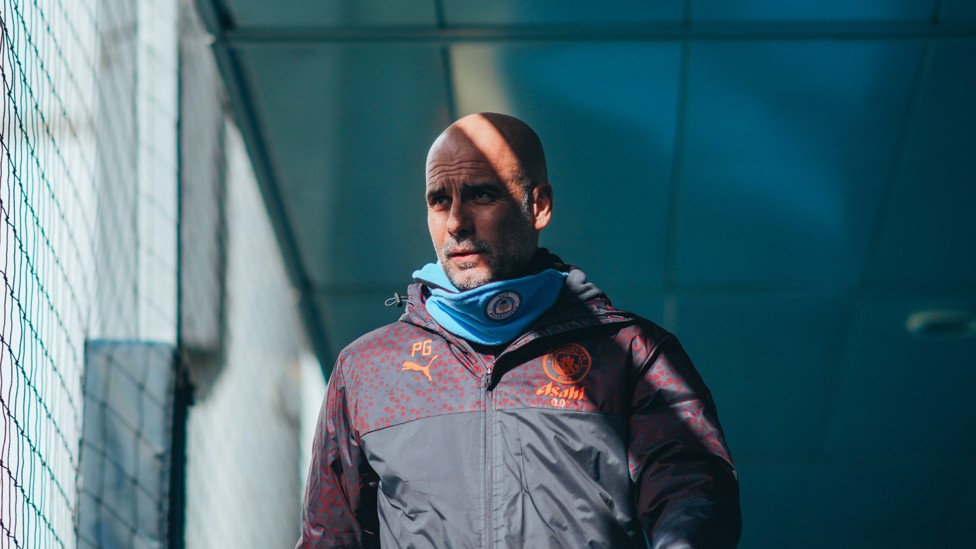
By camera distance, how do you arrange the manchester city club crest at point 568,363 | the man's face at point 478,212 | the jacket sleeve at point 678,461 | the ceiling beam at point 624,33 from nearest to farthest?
the jacket sleeve at point 678,461
the manchester city club crest at point 568,363
the man's face at point 478,212
the ceiling beam at point 624,33

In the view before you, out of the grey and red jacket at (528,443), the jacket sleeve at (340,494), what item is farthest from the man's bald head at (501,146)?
the jacket sleeve at (340,494)

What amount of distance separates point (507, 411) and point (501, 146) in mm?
529

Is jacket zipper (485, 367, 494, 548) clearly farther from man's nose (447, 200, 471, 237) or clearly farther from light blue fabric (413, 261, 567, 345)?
man's nose (447, 200, 471, 237)

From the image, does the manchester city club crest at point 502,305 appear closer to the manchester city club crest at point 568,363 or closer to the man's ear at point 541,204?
the manchester city club crest at point 568,363

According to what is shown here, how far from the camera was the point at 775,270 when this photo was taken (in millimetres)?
5379

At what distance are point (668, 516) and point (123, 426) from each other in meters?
2.01

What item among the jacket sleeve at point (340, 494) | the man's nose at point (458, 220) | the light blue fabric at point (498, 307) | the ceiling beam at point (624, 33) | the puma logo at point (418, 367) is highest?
the ceiling beam at point (624, 33)

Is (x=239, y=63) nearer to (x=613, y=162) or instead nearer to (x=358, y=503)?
(x=613, y=162)

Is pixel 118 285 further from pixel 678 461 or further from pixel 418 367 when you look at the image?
pixel 678 461

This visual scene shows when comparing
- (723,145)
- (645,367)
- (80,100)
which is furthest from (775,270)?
(645,367)

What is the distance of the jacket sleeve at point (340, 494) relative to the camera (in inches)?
81.8

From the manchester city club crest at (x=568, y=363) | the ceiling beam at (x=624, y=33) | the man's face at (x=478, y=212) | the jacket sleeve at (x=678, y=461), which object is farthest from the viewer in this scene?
the ceiling beam at (x=624, y=33)

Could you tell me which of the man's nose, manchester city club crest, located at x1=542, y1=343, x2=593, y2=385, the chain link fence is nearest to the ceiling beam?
the chain link fence

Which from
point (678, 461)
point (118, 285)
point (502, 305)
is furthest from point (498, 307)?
point (118, 285)
